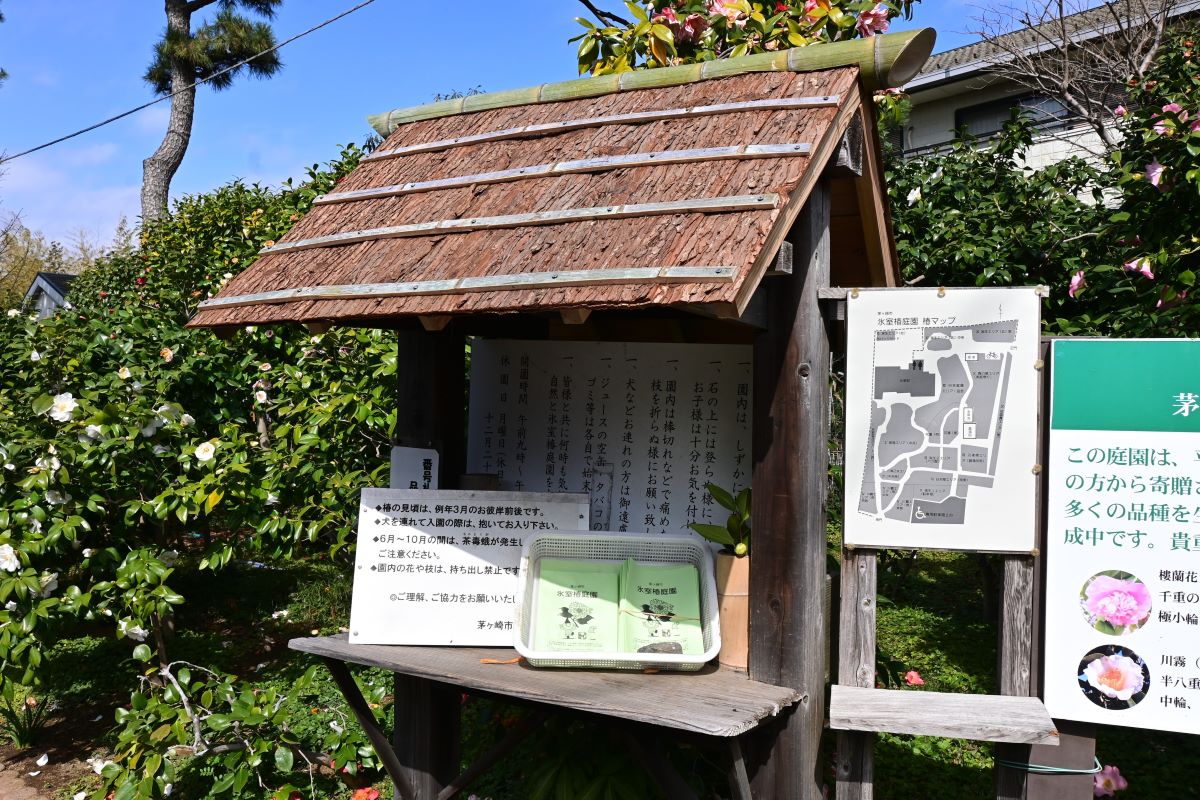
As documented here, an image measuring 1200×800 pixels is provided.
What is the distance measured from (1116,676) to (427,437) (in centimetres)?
237

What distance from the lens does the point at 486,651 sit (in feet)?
9.95

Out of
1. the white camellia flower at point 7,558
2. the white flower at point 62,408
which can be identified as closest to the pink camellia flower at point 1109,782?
the white camellia flower at point 7,558

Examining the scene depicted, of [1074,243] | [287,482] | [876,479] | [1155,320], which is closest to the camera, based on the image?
[876,479]

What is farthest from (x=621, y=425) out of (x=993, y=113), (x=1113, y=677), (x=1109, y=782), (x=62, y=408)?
(x=993, y=113)

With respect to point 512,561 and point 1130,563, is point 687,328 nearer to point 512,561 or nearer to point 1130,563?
point 512,561

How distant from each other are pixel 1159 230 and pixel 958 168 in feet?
8.13

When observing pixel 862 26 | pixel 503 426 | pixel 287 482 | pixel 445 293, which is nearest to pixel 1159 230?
pixel 862 26

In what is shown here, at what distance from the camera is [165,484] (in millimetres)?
5094

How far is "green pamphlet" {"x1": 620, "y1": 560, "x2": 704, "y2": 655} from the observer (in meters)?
2.79

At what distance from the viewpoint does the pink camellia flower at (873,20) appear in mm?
4988

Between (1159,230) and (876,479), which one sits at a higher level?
(1159,230)

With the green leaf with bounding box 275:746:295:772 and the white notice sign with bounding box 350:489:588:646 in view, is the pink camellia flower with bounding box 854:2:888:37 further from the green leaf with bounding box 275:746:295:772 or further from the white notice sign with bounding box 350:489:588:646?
the green leaf with bounding box 275:746:295:772

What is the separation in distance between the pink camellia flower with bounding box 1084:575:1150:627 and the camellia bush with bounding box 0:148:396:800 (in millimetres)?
3134

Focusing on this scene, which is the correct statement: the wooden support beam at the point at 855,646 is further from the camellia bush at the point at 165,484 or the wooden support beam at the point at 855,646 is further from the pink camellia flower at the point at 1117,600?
the camellia bush at the point at 165,484
